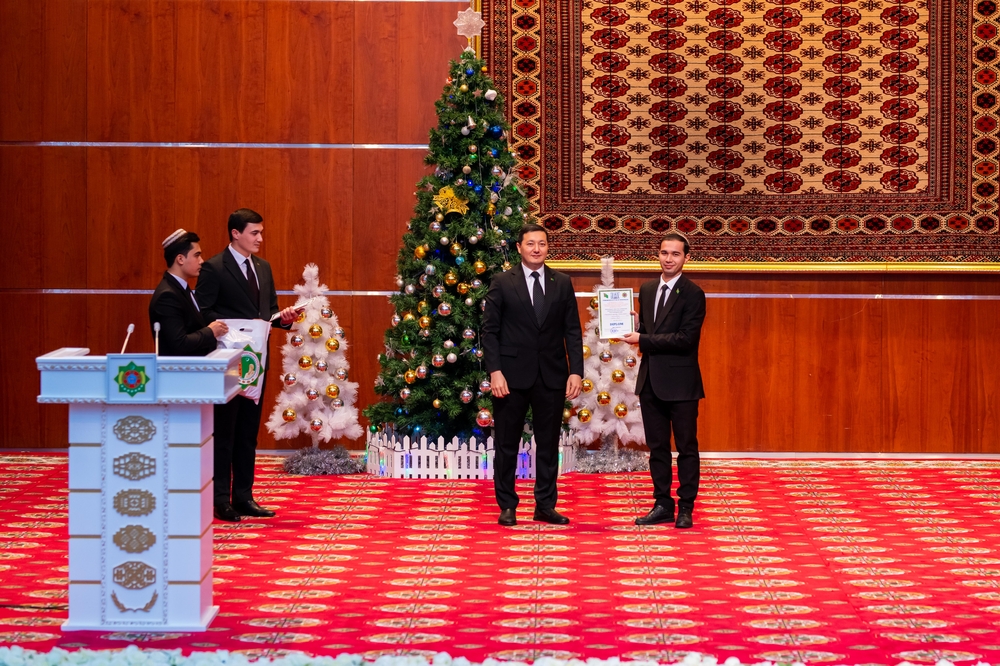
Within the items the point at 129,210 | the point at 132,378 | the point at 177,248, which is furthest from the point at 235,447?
the point at 129,210

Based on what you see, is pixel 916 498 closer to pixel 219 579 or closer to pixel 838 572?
pixel 838 572

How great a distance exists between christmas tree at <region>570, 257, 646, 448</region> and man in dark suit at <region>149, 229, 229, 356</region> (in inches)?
114

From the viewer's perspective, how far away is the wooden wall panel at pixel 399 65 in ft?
27.3

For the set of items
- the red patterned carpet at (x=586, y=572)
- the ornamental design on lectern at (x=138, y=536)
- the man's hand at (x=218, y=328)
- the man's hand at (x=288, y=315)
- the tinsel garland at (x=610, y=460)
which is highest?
the man's hand at (x=288, y=315)

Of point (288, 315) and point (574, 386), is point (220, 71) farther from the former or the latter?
point (574, 386)

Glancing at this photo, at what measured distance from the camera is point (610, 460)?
7.90m

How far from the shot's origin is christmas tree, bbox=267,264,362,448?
25.4 ft

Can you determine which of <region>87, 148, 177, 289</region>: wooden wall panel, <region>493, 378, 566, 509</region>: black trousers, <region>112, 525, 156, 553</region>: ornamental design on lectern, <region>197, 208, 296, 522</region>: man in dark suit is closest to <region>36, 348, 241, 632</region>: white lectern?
<region>112, 525, 156, 553</region>: ornamental design on lectern

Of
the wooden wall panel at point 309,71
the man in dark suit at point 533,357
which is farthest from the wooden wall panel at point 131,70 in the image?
the man in dark suit at point 533,357

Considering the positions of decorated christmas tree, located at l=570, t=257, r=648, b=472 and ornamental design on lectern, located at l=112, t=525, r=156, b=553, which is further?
decorated christmas tree, located at l=570, t=257, r=648, b=472

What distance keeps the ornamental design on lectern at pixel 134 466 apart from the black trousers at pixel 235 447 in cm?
203

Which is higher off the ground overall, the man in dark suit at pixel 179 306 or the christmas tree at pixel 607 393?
the man in dark suit at pixel 179 306

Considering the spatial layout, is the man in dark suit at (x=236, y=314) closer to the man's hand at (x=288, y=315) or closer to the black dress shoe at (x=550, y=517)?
the man's hand at (x=288, y=315)

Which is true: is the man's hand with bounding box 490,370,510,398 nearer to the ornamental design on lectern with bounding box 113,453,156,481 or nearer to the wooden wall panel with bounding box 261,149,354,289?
the ornamental design on lectern with bounding box 113,453,156,481
